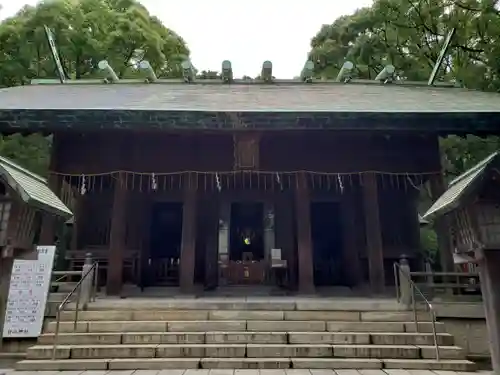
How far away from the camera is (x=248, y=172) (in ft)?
31.1

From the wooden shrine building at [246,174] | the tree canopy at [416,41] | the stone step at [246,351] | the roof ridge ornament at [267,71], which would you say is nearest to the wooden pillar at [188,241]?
the wooden shrine building at [246,174]

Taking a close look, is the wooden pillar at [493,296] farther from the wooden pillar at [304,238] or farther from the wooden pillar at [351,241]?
the wooden pillar at [351,241]

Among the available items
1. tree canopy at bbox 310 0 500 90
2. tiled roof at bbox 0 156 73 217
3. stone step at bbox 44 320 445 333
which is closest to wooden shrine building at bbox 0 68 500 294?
tree canopy at bbox 310 0 500 90

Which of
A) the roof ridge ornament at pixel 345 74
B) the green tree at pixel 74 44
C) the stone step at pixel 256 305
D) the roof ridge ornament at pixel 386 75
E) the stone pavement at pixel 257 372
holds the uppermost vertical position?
the green tree at pixel 74 44

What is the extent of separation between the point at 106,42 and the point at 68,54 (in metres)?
1.68

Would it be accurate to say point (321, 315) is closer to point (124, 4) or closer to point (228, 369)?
point (228, 369)

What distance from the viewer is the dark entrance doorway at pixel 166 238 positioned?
10672 mm

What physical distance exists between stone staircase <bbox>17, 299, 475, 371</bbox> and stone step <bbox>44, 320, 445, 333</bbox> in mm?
16

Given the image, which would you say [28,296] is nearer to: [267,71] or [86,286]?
[86,286]

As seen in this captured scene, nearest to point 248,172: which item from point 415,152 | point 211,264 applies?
point 211,264

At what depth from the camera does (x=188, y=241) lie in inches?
350

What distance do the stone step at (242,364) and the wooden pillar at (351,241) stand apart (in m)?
4.24

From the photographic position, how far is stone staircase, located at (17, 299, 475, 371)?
568 centimetres

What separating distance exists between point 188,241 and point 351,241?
13.8ft
